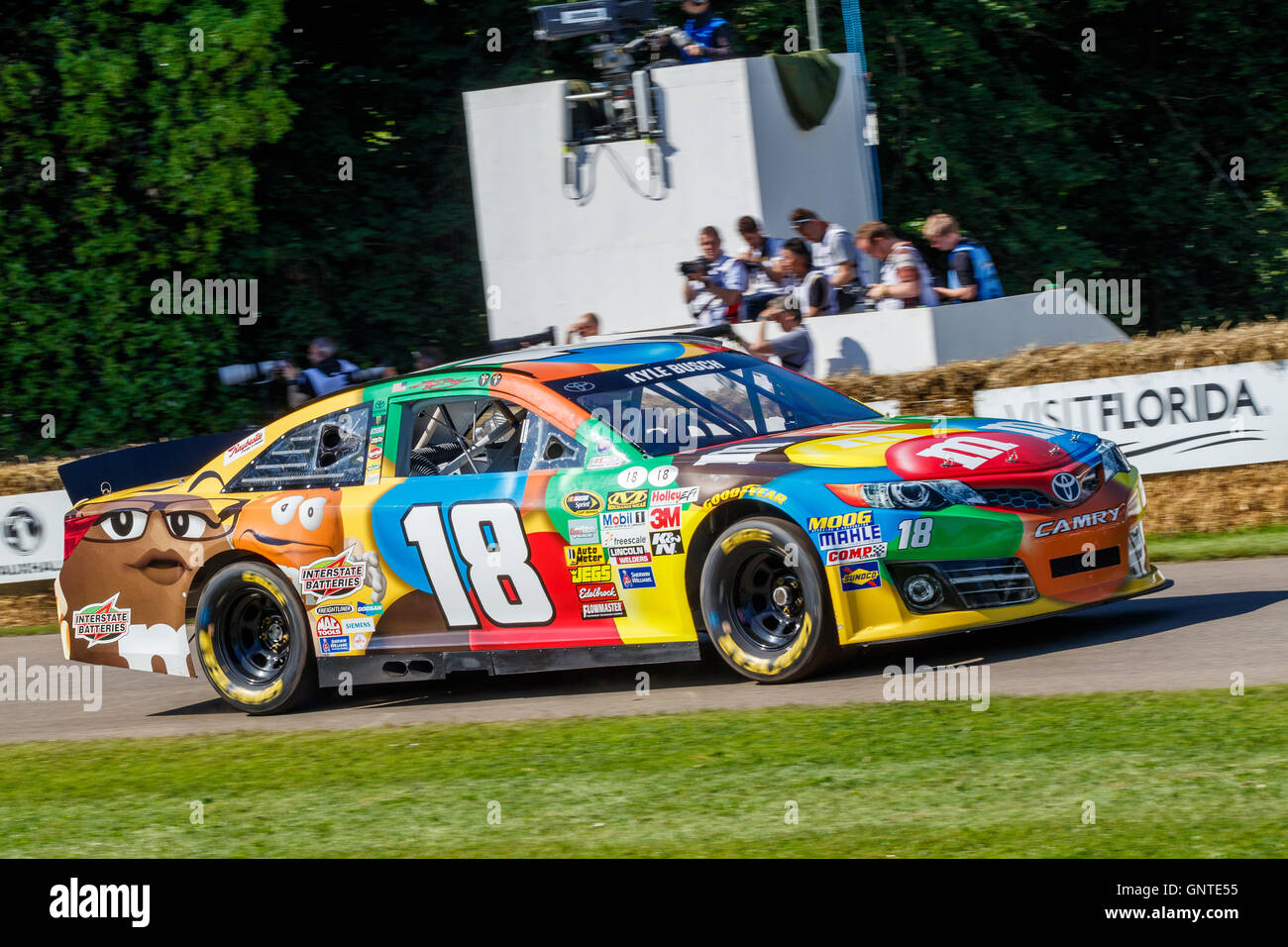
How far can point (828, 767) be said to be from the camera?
5855 millimetres

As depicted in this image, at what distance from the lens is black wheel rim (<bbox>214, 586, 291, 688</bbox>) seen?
8.59m

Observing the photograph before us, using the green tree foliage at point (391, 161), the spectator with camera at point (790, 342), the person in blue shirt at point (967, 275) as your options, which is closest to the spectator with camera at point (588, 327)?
the spectator with camera at point (790, 342)

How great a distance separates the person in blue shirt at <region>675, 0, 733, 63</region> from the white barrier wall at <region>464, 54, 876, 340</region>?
1.42 ft

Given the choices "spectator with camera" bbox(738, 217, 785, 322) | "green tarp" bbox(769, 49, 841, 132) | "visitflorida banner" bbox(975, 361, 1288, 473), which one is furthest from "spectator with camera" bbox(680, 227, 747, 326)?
"green tarp" bbox(769, 49, 841, 132)

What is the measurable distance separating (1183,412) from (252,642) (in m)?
6.49

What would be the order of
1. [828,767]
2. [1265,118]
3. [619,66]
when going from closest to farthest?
1. [828,767]
2. [619,66]
3. [1265,118]

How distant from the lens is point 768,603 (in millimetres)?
7297

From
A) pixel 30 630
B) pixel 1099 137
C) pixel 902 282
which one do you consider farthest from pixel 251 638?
pixel 1099 137

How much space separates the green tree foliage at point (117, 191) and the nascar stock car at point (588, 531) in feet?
32.1

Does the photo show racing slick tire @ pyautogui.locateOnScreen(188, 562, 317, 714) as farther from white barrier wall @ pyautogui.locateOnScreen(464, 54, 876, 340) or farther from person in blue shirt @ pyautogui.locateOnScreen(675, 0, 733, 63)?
person in blue shirt @ pyautogui.locateOnScreen(675, 0, 733, 63)

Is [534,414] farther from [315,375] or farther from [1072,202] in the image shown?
[1072,202]

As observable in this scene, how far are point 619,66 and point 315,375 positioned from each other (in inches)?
172

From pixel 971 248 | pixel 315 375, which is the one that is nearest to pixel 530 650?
pixel 971 248

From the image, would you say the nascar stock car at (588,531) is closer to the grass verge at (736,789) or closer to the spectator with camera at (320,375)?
the grass verge at (736,789)
